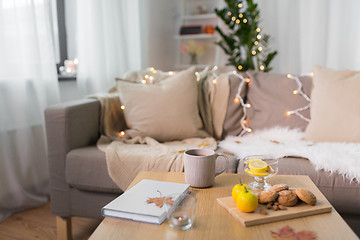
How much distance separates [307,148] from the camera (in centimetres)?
151

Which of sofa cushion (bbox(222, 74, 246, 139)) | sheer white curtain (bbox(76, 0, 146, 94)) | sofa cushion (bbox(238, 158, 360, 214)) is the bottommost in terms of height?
sofa cushion (bbox(238, 158, 360, 214))

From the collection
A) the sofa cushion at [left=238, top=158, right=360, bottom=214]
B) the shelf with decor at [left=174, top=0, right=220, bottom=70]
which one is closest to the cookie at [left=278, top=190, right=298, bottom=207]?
the sofa cushion at [left=238, top=158, right=360, bottom=214]

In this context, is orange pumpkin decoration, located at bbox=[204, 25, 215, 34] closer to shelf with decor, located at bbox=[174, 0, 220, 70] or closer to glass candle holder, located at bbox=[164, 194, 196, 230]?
shelf with decor, located at bbox=[174, 0, 220, 70]

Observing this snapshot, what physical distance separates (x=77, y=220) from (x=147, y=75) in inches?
37.3

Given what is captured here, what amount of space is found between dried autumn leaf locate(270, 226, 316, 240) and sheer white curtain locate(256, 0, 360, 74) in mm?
2546

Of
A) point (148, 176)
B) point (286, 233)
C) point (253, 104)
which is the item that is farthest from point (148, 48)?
point (286, 233)

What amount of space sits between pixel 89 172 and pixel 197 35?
244cm

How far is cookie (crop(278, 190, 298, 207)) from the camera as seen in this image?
80cm

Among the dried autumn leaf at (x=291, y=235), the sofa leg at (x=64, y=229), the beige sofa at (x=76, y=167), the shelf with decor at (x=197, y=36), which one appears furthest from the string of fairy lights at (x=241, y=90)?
the shelf with decor at (x=197, y=36)

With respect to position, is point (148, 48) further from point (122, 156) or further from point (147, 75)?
point (122, 156)

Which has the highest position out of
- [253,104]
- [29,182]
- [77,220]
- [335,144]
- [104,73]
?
[104,73]

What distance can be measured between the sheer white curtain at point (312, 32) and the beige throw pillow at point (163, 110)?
1751 mm

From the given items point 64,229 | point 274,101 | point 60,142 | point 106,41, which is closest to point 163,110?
point 60,142

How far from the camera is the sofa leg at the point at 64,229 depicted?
1.54m
